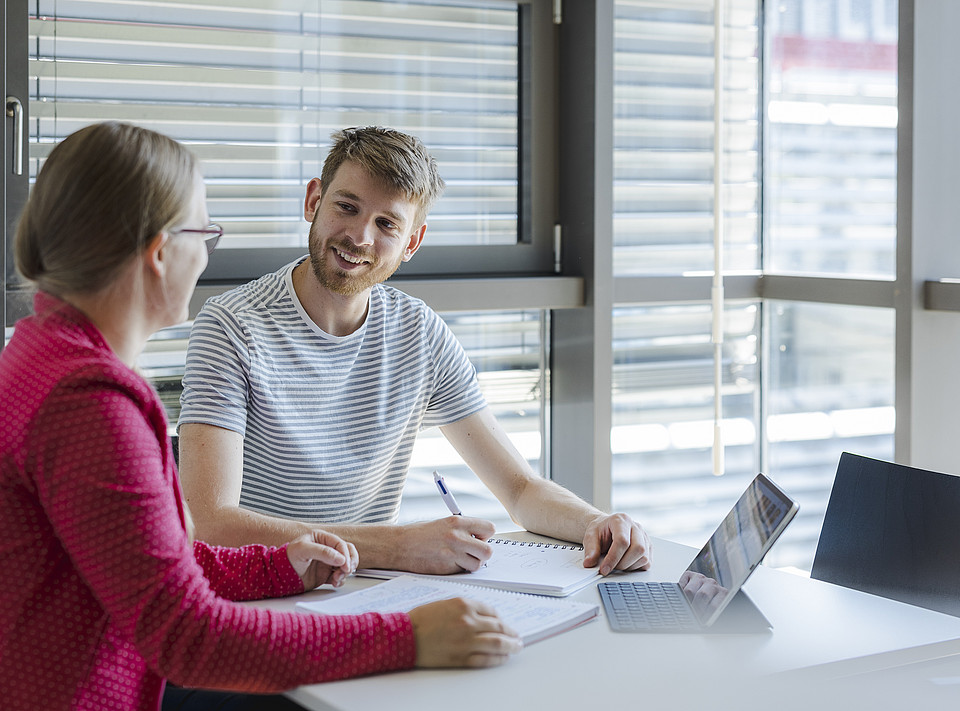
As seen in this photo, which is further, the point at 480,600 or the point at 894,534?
the point at 894,534

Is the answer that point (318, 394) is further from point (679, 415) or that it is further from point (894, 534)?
point (679, 415)

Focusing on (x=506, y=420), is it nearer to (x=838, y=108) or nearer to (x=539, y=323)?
(x=539, y=323)

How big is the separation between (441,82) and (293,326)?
132cm

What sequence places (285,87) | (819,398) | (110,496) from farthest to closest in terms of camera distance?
1. (819,398)
2. (285,87)
3. (110,496)

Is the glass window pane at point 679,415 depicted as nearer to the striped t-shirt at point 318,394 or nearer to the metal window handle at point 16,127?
the striped t-shirt at point 318,394

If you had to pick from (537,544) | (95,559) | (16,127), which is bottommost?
(537,544)

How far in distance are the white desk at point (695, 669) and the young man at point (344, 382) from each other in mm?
426

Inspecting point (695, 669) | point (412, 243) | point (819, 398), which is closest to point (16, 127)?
point (412, 243)

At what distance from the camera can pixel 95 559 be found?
3.44 feet

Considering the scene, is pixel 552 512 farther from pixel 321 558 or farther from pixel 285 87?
pixel 285 87

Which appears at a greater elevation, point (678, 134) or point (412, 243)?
point (678, 134)

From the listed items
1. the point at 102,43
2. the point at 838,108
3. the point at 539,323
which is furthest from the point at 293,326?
the point at 838,108

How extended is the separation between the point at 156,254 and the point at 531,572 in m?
0.75

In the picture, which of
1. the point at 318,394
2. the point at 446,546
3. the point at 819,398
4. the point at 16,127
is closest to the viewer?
the point at 446,546
